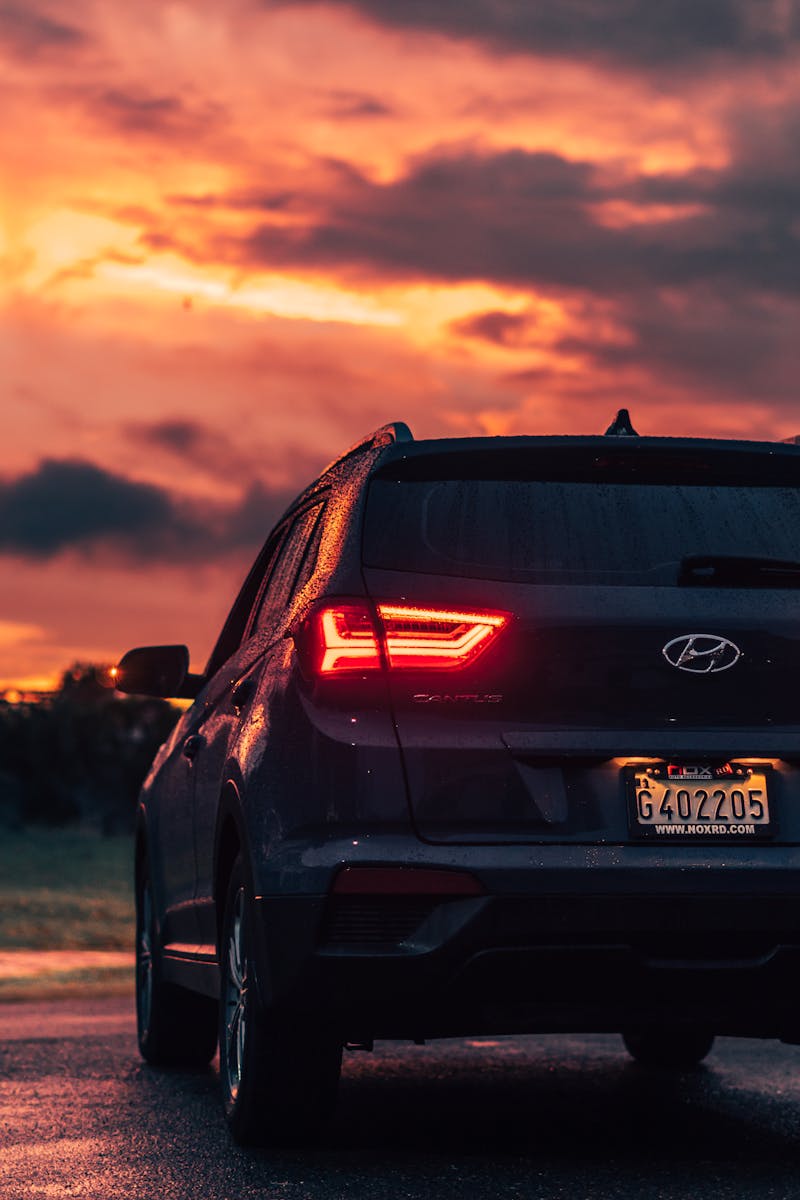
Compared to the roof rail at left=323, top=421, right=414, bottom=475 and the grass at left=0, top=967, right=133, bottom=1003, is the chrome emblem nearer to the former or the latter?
the roof rail at left=323, top=421, right=414, bottom=475

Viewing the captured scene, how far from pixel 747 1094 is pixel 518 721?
10.6 feet

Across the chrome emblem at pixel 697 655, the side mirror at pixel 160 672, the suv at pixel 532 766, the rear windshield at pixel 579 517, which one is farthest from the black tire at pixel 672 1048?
the chrome emblem at pixel 697 655

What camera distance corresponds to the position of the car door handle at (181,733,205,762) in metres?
7.47

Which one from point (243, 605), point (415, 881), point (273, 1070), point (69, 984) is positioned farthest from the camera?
point (69, 984)

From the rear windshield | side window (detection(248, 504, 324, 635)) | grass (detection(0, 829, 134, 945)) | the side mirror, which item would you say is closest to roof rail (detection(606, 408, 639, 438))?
the rear windshield

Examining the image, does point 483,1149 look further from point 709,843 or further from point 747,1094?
A: point 747,1094

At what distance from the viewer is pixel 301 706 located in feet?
18.8

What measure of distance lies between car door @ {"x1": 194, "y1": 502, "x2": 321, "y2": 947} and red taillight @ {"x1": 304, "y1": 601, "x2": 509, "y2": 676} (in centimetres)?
49

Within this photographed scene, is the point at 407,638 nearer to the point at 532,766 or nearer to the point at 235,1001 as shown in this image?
the point at 532,766

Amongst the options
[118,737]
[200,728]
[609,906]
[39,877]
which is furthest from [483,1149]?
[118,737]

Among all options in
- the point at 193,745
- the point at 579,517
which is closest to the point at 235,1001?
the point at 193,745

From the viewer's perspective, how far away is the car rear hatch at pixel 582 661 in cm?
546

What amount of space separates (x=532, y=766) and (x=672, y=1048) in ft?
13.0

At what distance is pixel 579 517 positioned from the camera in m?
5.84
